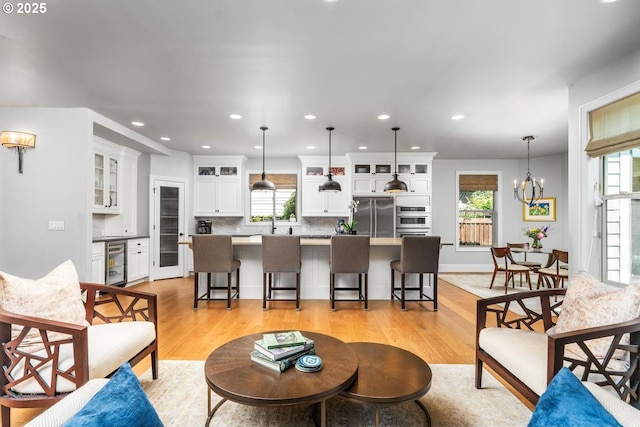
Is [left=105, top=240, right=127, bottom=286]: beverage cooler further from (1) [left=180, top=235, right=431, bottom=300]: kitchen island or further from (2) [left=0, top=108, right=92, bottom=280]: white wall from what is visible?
(1) [left=180, top=235, right=431, bottom=300]: kitchen island

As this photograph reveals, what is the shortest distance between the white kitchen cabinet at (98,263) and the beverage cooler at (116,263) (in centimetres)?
8

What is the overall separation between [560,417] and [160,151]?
651 cm

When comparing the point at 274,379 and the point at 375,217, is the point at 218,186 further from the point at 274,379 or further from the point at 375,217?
the point at 274,379

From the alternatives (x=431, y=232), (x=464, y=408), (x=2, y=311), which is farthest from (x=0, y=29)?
(x=431, y=232)

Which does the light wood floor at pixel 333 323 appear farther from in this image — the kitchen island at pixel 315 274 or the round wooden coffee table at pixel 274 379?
the round wooden coffee table at pixel 274 379

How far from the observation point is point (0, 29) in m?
2.28

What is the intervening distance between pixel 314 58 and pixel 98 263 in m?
4.34

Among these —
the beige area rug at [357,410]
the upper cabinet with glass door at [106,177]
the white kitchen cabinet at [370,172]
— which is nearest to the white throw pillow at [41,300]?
the beige area rug at [357,410]

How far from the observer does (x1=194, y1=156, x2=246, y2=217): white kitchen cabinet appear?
6.72m

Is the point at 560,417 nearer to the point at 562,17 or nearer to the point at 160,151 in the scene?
the point at 562,17

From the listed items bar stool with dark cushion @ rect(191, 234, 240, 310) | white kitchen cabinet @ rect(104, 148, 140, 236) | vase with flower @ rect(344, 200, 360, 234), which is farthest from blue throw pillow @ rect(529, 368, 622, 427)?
white kitchen cabinet @ rect(104, 148, 140, 236)

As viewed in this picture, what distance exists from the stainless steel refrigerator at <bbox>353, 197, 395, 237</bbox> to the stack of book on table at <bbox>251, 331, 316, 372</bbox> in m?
4.70

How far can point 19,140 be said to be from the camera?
372cm

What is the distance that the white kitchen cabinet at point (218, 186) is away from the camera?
6.72 meters
